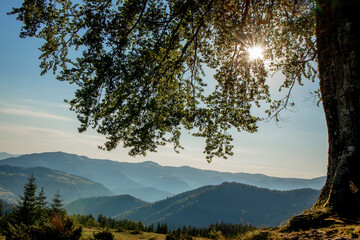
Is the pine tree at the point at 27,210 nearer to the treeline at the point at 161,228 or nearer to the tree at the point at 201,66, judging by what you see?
the treeline at the point at 161,228

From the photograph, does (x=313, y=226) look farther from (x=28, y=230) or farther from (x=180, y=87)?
(x=28, y=230)

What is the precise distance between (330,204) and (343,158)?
134 centimetres

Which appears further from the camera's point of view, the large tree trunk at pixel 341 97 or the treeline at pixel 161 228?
the treeline at pixel 161 228

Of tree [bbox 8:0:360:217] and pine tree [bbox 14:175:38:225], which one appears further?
pine tree [bbox 14:175:38:225]

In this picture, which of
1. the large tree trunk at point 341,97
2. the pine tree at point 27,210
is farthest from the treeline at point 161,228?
the pine tree at point 27,210

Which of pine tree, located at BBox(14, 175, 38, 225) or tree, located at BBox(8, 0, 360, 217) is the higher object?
tree, located at BBox(8, 0, 360, 217)

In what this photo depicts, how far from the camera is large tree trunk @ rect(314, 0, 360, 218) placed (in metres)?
5.68

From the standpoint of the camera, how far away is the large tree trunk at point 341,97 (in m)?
5.68

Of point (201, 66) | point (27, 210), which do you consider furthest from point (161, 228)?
point (201, 66)

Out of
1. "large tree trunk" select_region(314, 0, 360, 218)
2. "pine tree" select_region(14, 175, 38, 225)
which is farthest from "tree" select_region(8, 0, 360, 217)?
"pine tree" select_region(14, 175, 38, 225)

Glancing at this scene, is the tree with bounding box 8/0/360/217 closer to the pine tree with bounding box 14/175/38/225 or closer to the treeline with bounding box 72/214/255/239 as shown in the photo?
the treeline with bounding box 72/214/255/239

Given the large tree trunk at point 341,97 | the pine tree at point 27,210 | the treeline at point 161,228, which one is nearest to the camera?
the large tree trunk at point 341,97

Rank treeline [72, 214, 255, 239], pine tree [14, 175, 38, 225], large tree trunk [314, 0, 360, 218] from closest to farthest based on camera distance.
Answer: large tree trunk [314, 0, 360, 218], treeline [72, 214, 255, 239], pine tree [14, 175, 38, 225]

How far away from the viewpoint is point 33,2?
802 cm
